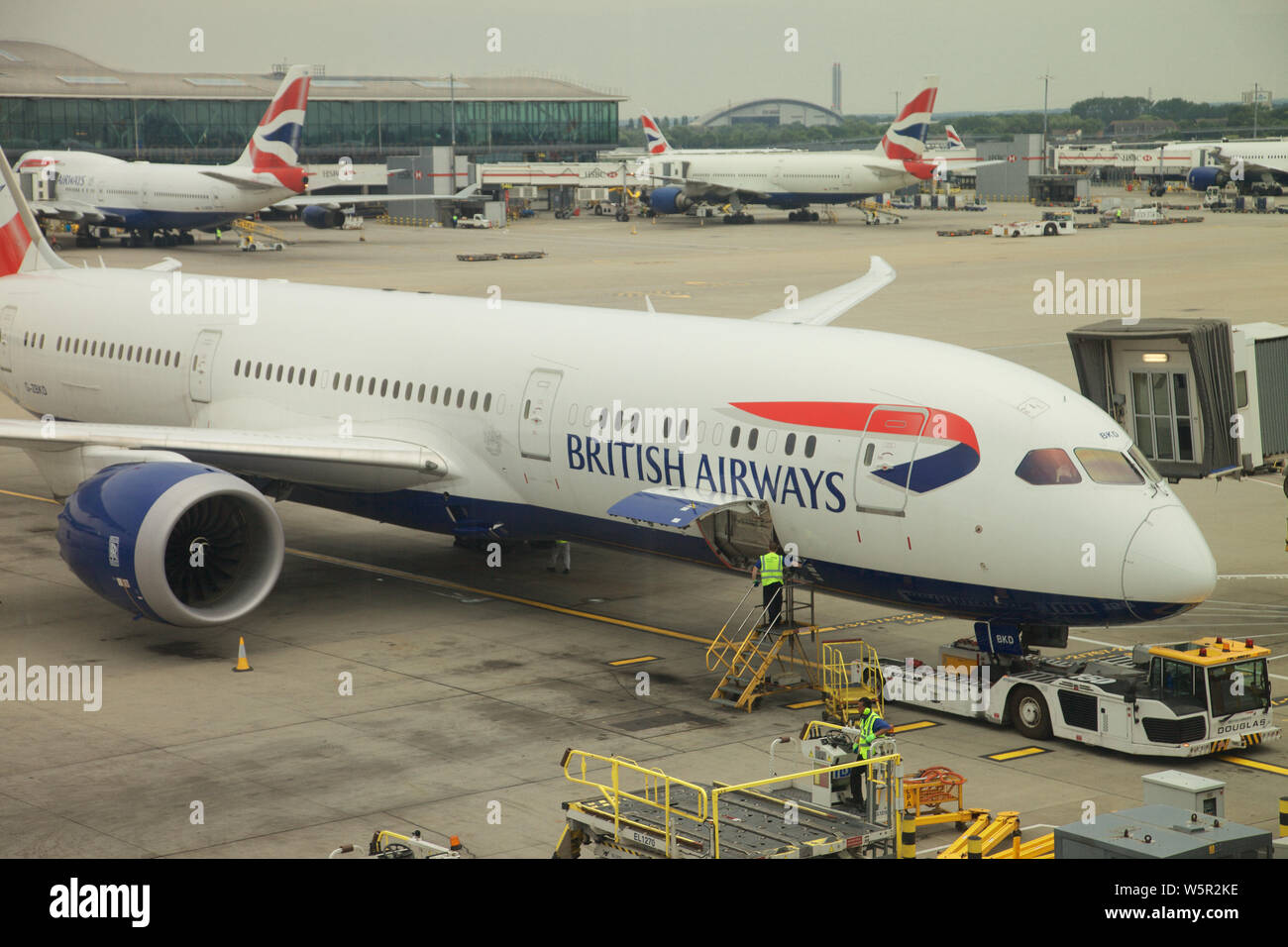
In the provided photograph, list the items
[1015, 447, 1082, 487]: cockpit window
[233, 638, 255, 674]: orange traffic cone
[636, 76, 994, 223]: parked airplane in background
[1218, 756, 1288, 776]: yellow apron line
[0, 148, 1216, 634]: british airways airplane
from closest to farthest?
[1218, 756, 1288, 776]: yellow apron line → [1015, 447, 1082, 487]: cockpit window → [0, 148, 1216, 634]: british airways airplane → [233, 638, 255, 674]: orange traffic cone → [636, 76, 994, 223]: parked airplane in background

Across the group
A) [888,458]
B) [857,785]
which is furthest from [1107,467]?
[857,785]

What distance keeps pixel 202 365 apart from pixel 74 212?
2771 inches

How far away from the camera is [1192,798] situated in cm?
1342

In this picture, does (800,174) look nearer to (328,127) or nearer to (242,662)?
(328,127)

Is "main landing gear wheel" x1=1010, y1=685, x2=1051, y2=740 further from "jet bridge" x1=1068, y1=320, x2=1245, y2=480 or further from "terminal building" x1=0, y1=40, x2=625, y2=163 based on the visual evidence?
"terminal building" x1=0, y1=40, x2=625, y2=163

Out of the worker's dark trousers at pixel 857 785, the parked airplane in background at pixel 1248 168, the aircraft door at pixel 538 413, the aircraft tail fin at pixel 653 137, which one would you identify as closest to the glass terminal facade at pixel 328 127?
the aircraft tail fin at pixel 653 137

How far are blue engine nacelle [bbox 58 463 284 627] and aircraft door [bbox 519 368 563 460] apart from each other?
3946 mm

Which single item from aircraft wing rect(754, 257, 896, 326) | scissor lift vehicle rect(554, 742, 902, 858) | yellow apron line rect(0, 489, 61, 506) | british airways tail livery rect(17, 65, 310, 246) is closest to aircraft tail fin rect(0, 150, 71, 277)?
yellow apron line rect(0, 489, 61, 506)

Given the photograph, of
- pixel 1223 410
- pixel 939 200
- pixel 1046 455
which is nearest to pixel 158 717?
pixel 1046 455

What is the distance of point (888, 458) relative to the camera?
19172 mm

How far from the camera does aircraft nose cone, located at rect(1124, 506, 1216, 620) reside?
17.3 m

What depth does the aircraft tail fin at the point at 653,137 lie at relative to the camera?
130 metres
